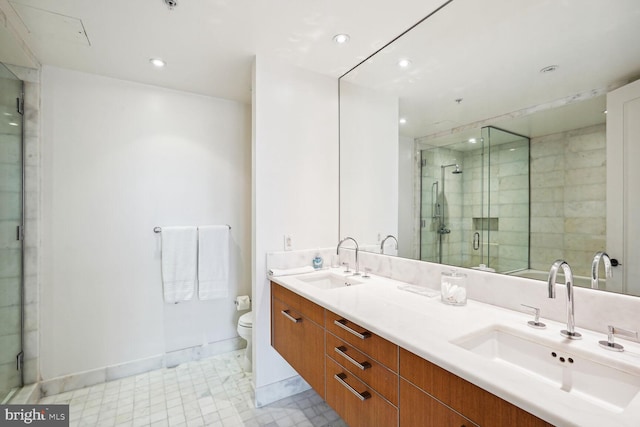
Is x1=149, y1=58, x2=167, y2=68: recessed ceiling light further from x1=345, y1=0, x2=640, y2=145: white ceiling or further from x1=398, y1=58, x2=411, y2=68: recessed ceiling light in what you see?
x1=398, y1=58, x2=411, y2=68: recessed ceiling light

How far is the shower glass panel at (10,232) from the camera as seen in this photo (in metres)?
1.79

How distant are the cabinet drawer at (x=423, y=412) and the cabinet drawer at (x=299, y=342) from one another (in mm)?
550

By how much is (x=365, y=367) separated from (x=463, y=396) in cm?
43

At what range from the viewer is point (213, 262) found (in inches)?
99.8

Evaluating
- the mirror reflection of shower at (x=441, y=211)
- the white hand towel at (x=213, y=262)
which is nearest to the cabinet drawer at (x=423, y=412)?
the mirror reflection of shower at (x=441, y=211)

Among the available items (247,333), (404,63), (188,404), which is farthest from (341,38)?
(188,404)

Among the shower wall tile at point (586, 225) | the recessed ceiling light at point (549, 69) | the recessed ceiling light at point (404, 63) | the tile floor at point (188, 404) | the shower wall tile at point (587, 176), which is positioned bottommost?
the tile floor at point (188, 404)

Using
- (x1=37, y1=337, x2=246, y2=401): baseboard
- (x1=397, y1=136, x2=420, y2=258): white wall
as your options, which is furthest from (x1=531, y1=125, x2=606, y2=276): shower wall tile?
(x1=37, y1=337, x2=246, y2=401): baseboard

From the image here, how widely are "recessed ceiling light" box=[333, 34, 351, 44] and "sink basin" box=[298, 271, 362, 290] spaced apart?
1550 mm

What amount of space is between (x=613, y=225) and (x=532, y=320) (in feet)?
1.53

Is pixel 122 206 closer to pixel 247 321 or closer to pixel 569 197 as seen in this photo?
pixel 247 321

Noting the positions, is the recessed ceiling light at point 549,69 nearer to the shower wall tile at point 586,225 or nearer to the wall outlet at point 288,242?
the shower wall tile at point 586,225

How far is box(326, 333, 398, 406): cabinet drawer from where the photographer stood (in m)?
1.04

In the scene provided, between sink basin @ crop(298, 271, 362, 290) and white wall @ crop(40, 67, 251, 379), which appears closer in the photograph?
sink basin @ crop(298, 271, 362, 290)
